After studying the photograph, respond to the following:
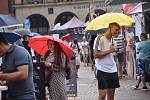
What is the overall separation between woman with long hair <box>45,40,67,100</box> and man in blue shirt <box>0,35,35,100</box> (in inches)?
101

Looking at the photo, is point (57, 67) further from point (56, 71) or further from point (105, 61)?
point (105, 61)

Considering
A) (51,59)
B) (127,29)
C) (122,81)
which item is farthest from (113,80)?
(127,29)

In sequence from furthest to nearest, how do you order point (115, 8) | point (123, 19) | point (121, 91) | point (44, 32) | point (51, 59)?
point (44, 32)
point (115, 8)
point (121, 91)
point (123, 19)
point (51, 59)

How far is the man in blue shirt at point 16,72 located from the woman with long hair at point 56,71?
8.41ft

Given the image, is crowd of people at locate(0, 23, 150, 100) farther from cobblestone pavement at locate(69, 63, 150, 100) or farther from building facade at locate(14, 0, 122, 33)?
building facade at locate(14, 0, 122, 33)

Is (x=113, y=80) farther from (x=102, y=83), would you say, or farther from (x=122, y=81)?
(x=122, y=81)

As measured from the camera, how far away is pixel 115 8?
1034 inches

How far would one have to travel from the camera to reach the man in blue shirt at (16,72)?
5.91 m

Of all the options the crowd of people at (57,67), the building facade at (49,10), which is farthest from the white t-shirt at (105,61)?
the building facade at (49,10)

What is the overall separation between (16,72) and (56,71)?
2895mm

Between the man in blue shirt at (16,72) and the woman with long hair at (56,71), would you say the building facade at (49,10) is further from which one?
the man in blue shirt at (16,72)

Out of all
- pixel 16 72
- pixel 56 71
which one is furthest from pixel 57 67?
pixel 16 72

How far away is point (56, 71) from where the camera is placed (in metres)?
8.78

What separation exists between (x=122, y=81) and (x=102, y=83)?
9.51 meters
